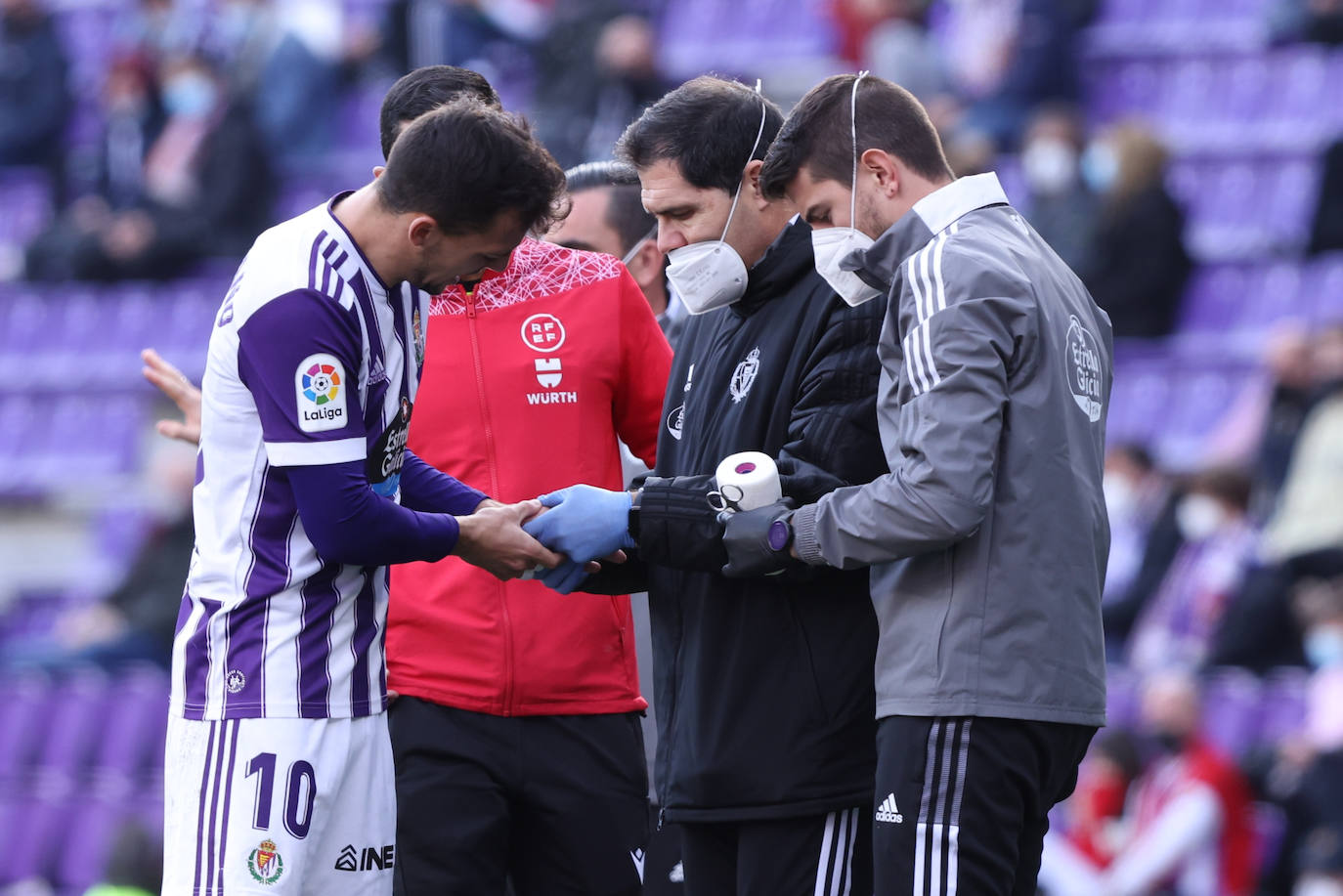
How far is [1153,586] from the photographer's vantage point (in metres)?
8.05

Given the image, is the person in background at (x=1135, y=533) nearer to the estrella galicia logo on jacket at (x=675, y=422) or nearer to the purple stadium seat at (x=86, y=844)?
the purple stadium seat at (x=86, y=844)

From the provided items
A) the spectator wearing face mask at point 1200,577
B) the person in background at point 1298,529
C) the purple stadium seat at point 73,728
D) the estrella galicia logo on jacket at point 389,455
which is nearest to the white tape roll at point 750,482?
the estrella galicia logo on jacket at point 389,455

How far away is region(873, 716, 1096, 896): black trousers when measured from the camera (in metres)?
3.08

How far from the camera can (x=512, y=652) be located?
383 centimetres

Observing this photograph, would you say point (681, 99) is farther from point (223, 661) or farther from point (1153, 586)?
point (1153, 586)

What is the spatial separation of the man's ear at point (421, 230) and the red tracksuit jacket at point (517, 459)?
702 mm

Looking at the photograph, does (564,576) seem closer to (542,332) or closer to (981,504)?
(542,332)

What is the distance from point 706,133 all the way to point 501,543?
898 millimetres

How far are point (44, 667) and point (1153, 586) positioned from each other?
5385mm

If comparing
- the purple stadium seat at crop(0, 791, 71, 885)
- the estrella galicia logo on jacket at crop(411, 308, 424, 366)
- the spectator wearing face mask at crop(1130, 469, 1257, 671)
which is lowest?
the purple stadium seat at crop(0, 791, 71, 885)

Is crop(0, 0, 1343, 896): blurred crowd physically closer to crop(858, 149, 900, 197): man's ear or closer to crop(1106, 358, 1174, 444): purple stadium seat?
crop(1106, 358, 1174, 444): purple stadium seat

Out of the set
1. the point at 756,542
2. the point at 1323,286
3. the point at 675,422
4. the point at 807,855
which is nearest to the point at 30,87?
the point at 1323,286

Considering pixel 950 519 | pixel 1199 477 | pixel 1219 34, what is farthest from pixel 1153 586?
pixel 950 519

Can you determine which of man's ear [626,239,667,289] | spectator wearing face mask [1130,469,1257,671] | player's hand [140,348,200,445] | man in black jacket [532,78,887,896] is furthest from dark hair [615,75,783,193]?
spectator wearing face mask [1130,469,1257,671]
